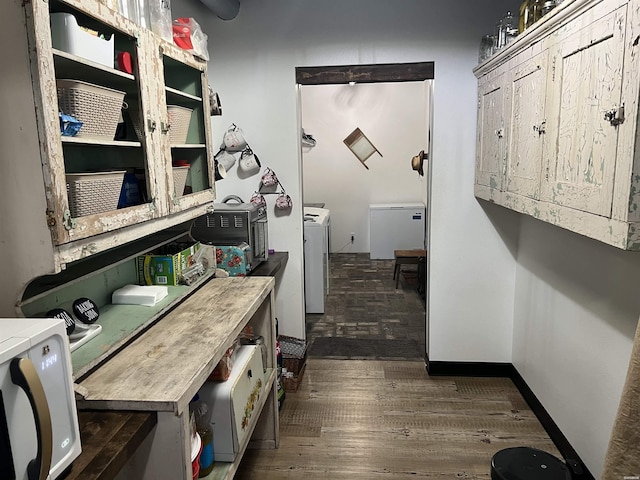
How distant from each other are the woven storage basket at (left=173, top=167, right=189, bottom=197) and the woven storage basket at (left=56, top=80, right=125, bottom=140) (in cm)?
40

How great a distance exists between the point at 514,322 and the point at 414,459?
49.8 inches

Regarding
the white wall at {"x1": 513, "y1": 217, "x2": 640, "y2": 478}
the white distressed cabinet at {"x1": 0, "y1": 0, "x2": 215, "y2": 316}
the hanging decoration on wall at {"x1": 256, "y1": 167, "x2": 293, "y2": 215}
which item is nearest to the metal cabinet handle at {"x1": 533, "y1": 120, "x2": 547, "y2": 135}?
the white wall at {"x1": 513, "y1": 217, "x2": 640, "y2": 478}

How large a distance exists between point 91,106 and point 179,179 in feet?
2.01

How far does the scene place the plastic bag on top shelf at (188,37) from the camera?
6.63ft

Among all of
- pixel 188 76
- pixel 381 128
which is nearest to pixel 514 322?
pixel 188 76

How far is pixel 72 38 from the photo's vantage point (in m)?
1.31

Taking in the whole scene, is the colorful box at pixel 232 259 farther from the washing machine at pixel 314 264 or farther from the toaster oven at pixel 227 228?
the washing machine at pixel 314 264

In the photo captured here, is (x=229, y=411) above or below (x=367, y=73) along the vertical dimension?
below

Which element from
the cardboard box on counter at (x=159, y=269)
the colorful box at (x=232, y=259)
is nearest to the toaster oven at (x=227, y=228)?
the colorful box at (x=232, y=259)

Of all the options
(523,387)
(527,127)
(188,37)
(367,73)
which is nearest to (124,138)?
(188,37)

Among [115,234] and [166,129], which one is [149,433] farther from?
[166,129]

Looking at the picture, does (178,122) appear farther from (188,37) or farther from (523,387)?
(523,387)

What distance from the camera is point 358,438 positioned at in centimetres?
257

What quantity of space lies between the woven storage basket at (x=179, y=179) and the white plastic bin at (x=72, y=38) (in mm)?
590
